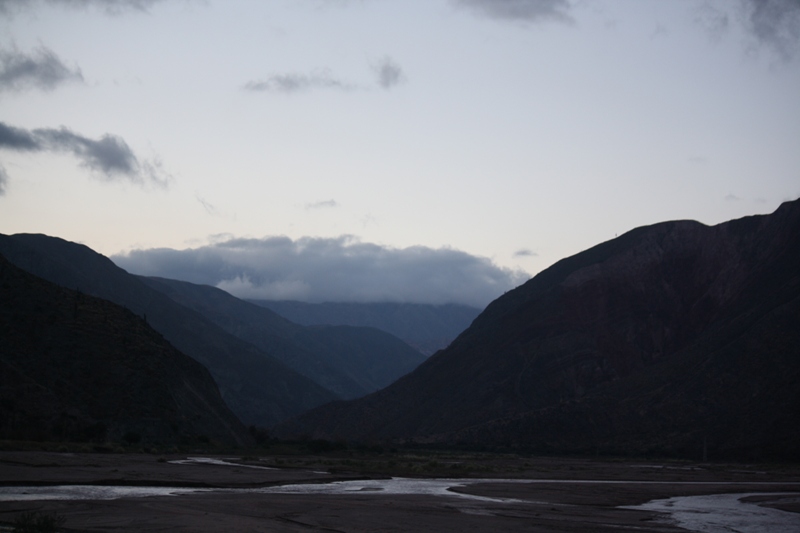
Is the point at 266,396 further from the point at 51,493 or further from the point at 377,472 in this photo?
the point at 51,493

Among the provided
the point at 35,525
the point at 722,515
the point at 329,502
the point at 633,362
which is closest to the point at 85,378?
the point at 329,502

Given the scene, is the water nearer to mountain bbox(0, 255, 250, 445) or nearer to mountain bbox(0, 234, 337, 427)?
mountain bbox(0, 255, 250, 445)

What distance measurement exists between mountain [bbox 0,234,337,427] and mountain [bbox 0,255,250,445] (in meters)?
89.0

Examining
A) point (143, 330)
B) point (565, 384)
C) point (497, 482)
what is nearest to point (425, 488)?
point (497, 482)

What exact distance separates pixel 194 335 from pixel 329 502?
15998 cm

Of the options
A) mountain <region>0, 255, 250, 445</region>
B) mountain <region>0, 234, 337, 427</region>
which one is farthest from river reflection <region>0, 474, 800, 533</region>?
mountain <region>0, 234, 337, 427</region>

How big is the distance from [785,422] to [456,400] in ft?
184

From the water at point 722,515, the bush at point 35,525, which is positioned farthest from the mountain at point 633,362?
the bush at point 35,525

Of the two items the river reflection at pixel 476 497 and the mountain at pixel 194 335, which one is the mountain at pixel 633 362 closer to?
the mountain at pixel 194 335

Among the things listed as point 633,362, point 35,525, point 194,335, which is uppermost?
point 194,335

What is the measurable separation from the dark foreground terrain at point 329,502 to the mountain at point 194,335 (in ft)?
410

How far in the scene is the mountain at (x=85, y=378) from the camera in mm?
60688

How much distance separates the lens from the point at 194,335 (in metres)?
182

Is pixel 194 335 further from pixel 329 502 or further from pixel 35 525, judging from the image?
pixel 35 525
